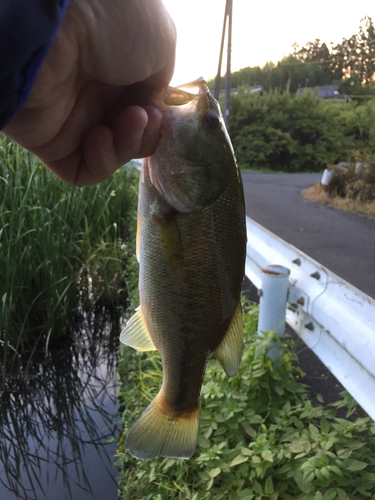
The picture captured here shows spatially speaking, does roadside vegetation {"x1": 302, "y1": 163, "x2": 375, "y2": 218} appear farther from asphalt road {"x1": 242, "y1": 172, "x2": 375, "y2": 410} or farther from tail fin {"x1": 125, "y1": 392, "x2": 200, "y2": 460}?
tail fin {"x1": 125, "y1": 392, "x2": 200, "y2": 460}

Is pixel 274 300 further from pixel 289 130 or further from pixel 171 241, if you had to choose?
pixel 289 130

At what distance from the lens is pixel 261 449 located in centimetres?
218

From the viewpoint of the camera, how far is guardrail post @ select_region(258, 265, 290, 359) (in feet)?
8.48

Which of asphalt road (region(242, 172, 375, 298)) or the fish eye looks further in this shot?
asphalt road (region(242, 172, 375, 298))

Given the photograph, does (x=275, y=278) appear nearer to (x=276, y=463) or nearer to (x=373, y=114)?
(x=276, y=463)

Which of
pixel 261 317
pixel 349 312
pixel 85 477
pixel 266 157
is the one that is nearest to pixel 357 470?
pixel 349 312

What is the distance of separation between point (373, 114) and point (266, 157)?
403 inches

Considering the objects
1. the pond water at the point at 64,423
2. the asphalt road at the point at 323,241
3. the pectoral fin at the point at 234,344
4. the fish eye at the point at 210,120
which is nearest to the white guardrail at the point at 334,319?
the pectoral fin at the point at 234,344

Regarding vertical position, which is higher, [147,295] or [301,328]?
[147,295]

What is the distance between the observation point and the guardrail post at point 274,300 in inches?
102

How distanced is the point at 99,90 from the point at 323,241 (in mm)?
5186

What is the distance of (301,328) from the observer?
2555 mm

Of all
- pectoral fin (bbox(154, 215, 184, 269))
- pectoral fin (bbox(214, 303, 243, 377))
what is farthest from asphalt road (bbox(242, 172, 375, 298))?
Answer: pectoral fin (bbox(154, 215, 184, 269))

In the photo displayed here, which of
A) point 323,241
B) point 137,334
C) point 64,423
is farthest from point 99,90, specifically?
point 323,241
